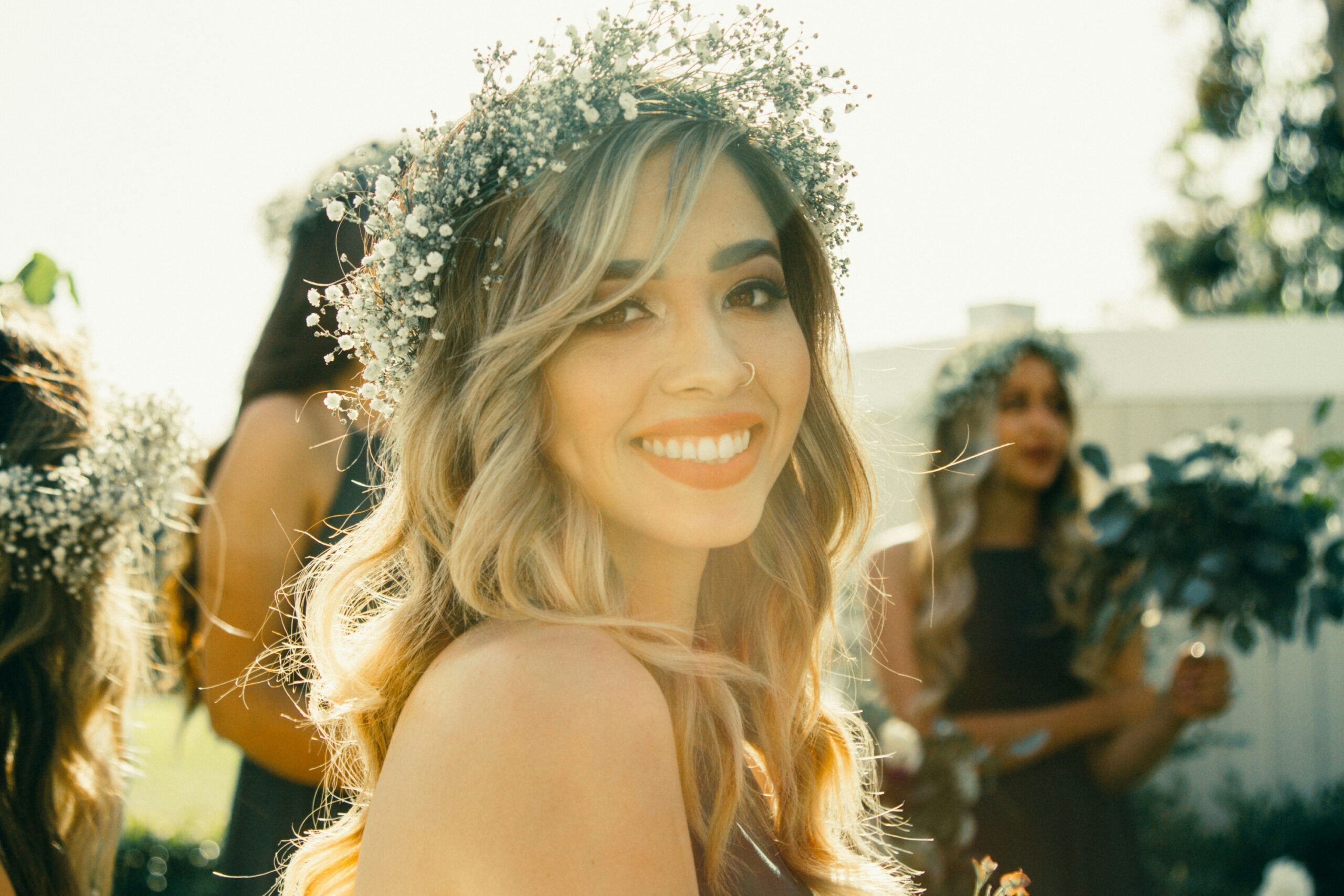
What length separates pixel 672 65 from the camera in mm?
1842

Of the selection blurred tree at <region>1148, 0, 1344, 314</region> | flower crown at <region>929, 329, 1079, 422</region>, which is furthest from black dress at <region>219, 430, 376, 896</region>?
blurred tree at <region>1148, 0, 1344, 314</region>

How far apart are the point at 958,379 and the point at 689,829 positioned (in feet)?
10.4

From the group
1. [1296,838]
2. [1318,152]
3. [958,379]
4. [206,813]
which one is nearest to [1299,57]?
[1318,152]

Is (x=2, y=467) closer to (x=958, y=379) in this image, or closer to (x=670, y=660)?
(x=670, y=660)

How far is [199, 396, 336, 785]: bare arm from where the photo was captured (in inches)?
106

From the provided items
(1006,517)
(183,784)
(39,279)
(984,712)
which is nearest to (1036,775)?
(984,712)

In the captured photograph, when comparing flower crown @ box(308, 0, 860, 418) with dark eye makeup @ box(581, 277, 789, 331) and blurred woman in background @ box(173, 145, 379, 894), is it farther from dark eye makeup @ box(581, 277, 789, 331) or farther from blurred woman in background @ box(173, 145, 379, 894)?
blurred woman in background @ box(173, 145, 379, 894)

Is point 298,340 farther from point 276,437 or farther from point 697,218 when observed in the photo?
point 697,218

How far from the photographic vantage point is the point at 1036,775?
149 inches

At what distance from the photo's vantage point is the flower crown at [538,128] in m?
1.73

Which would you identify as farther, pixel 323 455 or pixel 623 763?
pixel 323 455

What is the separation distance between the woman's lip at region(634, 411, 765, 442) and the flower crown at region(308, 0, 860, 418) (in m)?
0.35

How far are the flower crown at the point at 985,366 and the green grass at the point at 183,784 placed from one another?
3.38m

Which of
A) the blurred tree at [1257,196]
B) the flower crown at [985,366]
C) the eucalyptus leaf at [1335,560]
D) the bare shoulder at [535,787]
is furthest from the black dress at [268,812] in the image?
the blurred tree at [1257,196]
